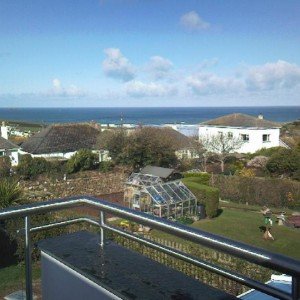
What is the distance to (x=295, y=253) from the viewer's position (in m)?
15.4

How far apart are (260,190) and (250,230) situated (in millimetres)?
6361

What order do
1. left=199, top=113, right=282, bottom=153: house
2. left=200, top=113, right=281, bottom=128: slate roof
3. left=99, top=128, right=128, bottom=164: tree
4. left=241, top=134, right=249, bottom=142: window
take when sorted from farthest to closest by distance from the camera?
1. left=200, top=113, right=281, bottom=128: slate roof
2. left=241, top=134, right=249, bottom=142: window
3. left=199, top=113, right=282, bottom=153: house
4. left=99, top=128, right=128, bottom=164: tree

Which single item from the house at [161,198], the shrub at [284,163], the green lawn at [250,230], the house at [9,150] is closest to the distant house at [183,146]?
the shrub at [284,163]

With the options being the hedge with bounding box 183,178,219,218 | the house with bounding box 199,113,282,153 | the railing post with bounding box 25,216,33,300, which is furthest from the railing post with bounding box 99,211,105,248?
the house with bounding box 199,113,282,153

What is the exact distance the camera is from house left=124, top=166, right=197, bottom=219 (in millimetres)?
20453

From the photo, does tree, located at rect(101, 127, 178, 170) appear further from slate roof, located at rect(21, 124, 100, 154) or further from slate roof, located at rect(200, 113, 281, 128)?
slate roof, located at rect(200, 113, 281, 128)

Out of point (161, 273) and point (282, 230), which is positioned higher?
point (161, 273)

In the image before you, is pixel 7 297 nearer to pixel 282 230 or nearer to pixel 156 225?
pixel 156 225

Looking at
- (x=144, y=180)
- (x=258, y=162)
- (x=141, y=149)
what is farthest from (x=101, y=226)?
(x=258, y=162)

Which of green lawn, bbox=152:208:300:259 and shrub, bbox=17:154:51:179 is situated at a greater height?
shrub, bbox=17:154:51:179

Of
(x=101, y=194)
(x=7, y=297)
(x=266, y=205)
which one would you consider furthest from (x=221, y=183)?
(x=7, y=297)

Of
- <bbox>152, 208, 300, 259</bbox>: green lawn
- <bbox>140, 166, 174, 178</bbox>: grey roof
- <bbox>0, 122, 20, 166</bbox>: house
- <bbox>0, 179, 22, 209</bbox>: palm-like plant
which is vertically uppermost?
<bbox>0, 179, 22, 209</bbox>: palm-like plant

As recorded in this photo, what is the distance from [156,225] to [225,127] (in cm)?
3972

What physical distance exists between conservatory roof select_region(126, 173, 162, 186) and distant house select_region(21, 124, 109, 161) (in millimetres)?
8640
